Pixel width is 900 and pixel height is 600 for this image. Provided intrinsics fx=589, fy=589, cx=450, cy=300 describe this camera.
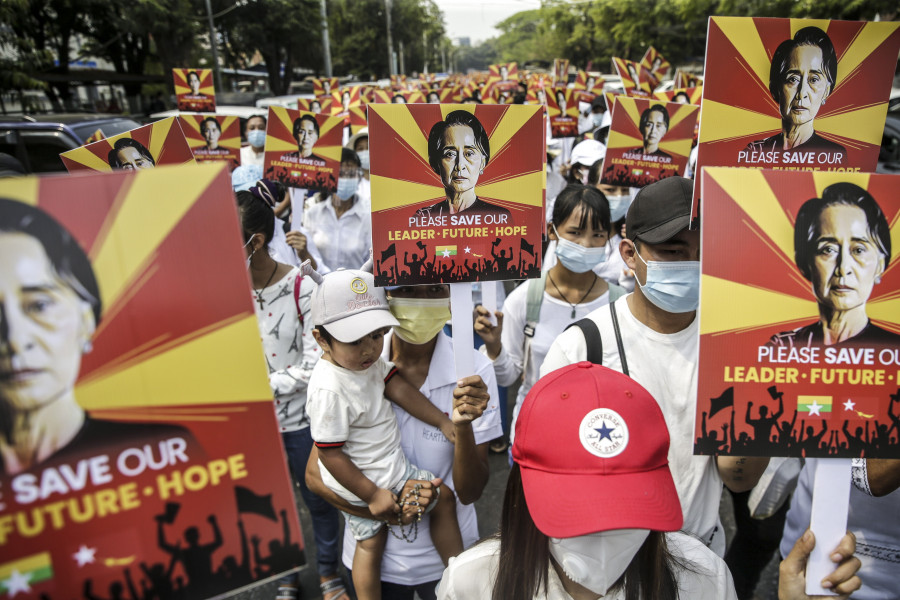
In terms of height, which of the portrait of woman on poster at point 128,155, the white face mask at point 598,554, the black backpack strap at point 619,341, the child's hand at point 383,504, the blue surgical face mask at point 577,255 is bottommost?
the child's hand at point 383,504

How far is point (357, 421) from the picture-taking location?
1866 millimetres

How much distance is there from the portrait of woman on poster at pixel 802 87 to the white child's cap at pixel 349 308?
51.8 inches

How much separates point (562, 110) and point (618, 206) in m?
3.84

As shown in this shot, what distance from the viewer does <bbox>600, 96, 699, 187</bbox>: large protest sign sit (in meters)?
4.00

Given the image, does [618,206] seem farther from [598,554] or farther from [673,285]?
[598,554]

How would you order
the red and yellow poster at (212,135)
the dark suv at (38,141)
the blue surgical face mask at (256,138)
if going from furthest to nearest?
the dark suv at (38,141)
the blue surgical face mask at (256,138)
the red and yellow poster at (212,135)

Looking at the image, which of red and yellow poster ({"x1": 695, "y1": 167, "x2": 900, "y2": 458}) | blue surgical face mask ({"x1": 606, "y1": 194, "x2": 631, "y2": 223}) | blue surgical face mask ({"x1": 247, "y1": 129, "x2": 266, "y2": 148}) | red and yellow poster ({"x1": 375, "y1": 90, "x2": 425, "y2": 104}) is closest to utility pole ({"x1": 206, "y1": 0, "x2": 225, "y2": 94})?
red and yellow poster ({"x1": 375, "y1": 90, "x2": 425, "y2": 104})

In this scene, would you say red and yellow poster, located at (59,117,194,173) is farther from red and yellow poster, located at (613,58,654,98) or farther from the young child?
red and yellow poster, located at (613,58,654,98)

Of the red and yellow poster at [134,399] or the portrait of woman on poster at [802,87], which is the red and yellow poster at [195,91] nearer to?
the portrait of woman on poster at [802,87]

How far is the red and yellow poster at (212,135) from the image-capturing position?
501cm

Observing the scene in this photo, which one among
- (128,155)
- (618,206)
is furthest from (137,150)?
(618,206)

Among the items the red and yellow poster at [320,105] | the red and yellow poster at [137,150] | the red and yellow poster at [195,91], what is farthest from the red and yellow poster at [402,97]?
the red and yellow poster at [137,150]

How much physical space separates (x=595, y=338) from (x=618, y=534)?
2.32 ft

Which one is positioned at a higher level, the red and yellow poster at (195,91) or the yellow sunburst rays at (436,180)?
the red and yellow poster at (195,91)
